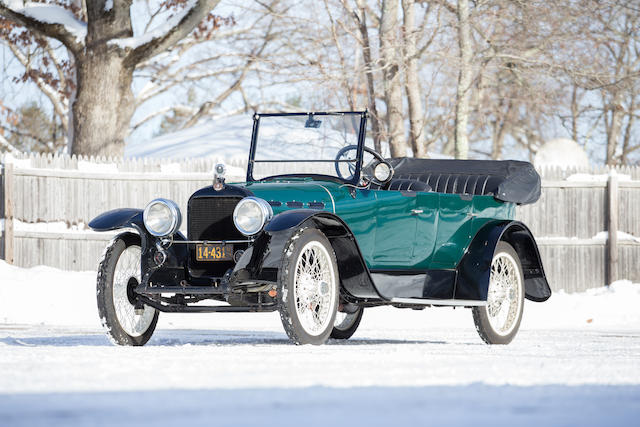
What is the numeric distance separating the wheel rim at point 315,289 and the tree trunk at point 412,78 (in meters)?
12.1

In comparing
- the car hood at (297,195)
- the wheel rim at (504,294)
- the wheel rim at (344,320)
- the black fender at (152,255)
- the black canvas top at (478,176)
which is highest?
the black canvas top at (478,176)

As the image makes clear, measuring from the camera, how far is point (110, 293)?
8.28 metres

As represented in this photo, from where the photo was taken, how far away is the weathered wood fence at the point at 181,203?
17453mm

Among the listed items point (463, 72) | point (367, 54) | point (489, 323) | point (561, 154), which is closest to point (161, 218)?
point (489, 323)

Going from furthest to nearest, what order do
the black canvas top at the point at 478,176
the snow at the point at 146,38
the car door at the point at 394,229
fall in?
the snow at the point at 146,38
the black canvas top at the point at 478,176
the car door at the point at 394,229

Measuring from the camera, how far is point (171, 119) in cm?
5353

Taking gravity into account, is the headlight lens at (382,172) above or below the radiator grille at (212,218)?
above

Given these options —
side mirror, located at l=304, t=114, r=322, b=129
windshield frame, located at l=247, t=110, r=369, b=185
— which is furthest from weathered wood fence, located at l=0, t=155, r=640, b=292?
side mirror, located at l=304, t=114, r=322, b=129

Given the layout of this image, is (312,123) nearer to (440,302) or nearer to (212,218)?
(212,218)

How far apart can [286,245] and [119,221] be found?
5.60ft

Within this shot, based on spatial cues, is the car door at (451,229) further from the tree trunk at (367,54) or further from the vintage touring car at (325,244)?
the tree trunk at (367,54)

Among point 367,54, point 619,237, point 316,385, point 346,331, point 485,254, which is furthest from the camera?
point 367,54

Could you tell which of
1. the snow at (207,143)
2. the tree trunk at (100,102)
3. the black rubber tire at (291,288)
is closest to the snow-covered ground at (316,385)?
the black rubber tire at (291,288)

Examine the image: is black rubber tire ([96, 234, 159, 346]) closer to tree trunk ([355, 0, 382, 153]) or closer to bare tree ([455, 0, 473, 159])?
tree trunk ([355, 0, 382, 153])
